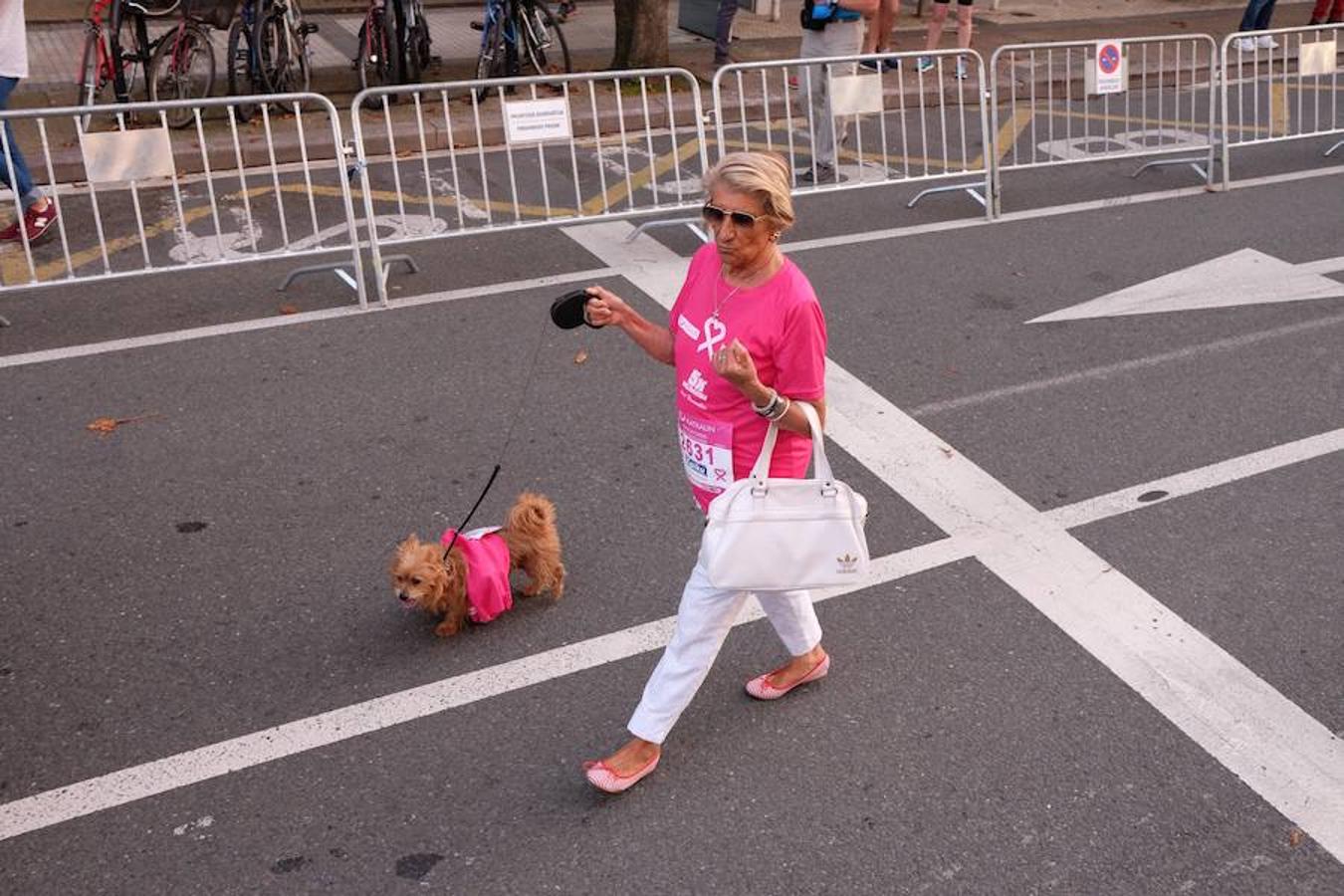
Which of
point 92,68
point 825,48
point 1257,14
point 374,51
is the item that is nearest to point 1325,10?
point 1257,14

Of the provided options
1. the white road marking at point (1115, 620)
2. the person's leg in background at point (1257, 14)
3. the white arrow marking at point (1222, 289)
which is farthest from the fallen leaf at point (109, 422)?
the person's leg in background at point (1257, 14)

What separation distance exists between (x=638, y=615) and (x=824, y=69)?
20.6ft

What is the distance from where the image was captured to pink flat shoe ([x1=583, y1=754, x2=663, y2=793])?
387 centimetres

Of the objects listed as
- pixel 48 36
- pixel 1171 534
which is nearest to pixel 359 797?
pixel 1171 534

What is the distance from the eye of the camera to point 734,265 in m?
3.64

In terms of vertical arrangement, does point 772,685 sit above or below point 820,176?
below

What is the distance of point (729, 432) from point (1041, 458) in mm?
2653

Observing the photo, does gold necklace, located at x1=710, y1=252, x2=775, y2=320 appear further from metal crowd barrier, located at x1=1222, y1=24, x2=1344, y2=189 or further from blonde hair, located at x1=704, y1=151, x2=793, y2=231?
metal crowd barrier, located at x1=1222, y1=24, x2=1344, y2=189

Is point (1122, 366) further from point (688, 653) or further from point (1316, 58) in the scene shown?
point (1316, 58)

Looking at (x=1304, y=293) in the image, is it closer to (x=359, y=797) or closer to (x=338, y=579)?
(x=338, y=579)

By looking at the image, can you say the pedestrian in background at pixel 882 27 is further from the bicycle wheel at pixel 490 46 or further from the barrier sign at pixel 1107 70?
the bicycle wheel at pixel 490 46

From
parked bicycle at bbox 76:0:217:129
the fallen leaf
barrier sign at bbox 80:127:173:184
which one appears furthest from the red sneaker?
the fallen leaf

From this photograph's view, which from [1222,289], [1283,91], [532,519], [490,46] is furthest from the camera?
[490,46]

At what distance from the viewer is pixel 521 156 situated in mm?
10891
